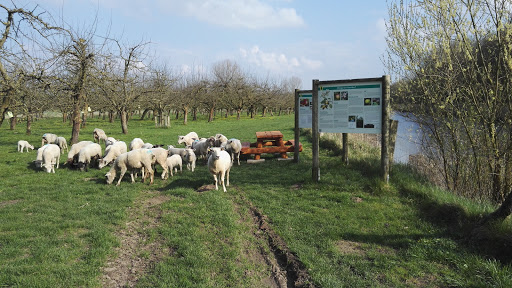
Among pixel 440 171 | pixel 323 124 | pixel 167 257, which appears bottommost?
pixel 167 257

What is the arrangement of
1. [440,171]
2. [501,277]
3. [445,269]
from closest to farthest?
[501,277], [445,269], [440,171]

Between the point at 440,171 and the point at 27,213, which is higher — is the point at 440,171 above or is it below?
above

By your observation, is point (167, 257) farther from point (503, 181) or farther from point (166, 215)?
point (503, 181)

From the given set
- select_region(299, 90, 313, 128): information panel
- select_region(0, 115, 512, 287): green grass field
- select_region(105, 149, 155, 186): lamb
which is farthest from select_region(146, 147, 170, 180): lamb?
select_region(299, 90, 313, 128): information panel

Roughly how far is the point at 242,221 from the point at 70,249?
10.8ft

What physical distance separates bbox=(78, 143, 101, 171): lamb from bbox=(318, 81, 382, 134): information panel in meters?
9.43

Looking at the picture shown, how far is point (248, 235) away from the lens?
580cm

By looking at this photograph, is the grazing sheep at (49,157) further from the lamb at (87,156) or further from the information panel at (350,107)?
the information panel at (350,107)

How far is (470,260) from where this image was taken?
4488mm

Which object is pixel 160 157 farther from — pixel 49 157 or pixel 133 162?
→ pixel 49 157

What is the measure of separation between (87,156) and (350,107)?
34.2 ft

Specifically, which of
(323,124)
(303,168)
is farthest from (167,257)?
(303,168)

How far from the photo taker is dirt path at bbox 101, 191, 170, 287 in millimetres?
4371

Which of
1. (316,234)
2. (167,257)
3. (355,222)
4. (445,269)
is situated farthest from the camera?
(355,222)
